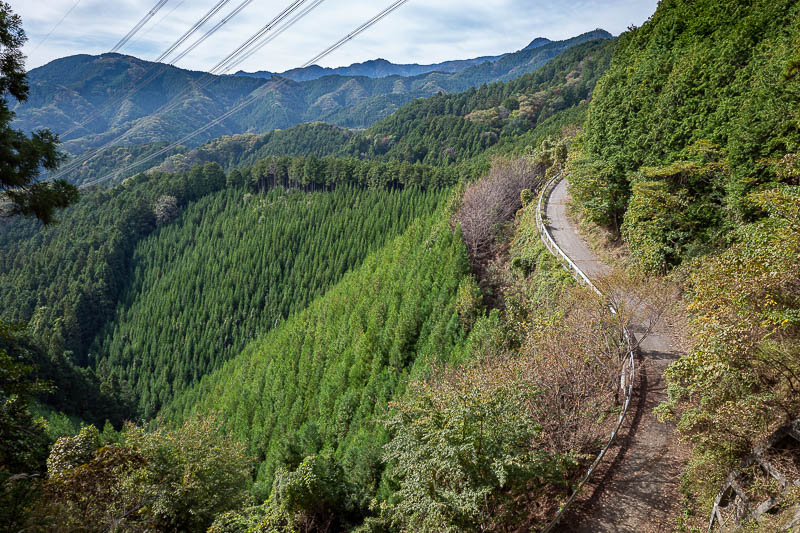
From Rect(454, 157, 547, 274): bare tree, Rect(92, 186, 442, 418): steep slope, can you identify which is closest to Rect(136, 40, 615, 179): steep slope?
Rect(92, 186, 442, 418): steep slope

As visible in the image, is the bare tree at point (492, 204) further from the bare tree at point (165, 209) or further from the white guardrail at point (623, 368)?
the bare tree at point (165, 209)

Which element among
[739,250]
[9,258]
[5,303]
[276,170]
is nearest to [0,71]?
[739,250]

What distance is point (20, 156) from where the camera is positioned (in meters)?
10.5

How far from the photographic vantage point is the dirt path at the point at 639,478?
1062 cm

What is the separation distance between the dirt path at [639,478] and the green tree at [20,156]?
18319 mm

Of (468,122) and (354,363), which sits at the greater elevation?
(468,122)

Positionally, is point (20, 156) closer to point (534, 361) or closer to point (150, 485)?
point (150, 485)

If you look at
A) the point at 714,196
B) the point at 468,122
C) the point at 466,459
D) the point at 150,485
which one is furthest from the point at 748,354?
the point at 468,122

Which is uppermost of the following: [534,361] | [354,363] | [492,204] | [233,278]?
[492,204]

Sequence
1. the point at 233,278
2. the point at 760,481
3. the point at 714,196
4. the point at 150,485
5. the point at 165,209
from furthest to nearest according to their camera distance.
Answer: the point at 165,209 < the point at 233,278 < the point at 714,196 < the point at 150,485 < the point at 760,481

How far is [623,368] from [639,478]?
4518 millimetres

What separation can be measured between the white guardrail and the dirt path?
323mm

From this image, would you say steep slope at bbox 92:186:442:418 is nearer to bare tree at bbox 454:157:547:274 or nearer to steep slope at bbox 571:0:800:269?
bare tree at bbox 454:157:547:274

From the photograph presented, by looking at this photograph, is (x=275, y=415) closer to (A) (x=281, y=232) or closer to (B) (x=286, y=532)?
(B) (x=286, y=532)
